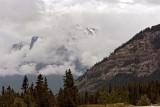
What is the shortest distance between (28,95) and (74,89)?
40.4m

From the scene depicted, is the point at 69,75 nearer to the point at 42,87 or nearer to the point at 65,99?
the point at 65,99

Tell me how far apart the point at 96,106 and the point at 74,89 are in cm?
3669

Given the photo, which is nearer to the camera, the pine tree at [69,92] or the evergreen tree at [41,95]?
the pine tree at [69,92]

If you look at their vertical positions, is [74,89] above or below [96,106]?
above

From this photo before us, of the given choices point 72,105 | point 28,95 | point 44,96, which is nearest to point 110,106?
point 72,105

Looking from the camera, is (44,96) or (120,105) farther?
(44,96)

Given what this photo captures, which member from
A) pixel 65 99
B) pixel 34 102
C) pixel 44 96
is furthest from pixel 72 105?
pixel 34 102

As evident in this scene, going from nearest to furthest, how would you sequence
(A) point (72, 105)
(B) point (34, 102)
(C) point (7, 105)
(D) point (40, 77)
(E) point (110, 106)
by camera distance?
(E) point (110, 106), (A) point (72, 105), (D) point (40, 77), (B) point (34, 102), (C) point (7, 105)

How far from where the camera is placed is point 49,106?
174000 millimetres

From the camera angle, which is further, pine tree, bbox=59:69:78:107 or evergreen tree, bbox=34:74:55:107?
evergreen tree, bbox=34:74:55:107

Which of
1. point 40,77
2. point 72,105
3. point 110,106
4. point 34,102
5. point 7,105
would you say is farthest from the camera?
point 7,105

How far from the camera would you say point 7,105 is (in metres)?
196

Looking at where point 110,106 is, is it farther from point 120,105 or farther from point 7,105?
point 7,105

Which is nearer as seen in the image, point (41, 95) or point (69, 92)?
point (69, 92)
